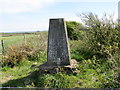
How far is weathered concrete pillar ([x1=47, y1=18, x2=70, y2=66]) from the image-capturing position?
18.5 ft

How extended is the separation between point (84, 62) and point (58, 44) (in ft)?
4.35

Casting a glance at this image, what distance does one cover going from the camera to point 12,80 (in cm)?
577

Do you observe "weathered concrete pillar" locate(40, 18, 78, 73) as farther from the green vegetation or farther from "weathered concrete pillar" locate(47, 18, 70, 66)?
the green vegetation

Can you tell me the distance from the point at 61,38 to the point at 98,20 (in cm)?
314

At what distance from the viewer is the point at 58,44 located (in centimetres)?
565

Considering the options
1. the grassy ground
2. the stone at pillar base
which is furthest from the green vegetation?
the stone at pillar base

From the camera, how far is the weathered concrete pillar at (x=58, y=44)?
563cm

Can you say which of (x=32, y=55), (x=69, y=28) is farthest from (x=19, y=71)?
(x=69, y=28)

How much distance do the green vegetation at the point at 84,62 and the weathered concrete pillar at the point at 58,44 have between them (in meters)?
0.60

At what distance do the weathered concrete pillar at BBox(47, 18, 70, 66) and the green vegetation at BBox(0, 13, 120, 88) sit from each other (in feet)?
1.97

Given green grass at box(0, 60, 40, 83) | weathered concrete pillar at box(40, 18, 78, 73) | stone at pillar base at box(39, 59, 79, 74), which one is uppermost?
weathered concrete pillar at box(40, 18, 78, 73)

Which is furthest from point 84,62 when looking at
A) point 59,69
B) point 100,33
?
point 100,33

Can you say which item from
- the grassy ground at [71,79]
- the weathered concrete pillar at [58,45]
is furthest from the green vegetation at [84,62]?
the weathered concrete pillar at [58,45]

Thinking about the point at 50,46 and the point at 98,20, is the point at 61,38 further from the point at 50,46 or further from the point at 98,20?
the point at 98,20
